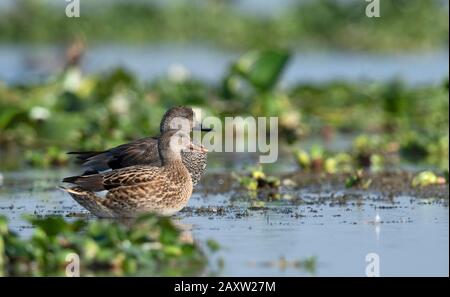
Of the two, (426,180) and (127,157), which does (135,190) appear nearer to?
(127,157)

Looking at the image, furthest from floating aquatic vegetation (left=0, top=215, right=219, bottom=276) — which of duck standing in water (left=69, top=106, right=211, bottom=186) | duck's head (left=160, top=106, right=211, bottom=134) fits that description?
duck's head (left=160, top=106, right=211, bottom=134)

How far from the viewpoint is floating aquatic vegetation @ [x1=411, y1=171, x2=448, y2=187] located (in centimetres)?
1044

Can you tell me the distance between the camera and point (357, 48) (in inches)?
1233

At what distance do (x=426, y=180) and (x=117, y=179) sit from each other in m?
3.32

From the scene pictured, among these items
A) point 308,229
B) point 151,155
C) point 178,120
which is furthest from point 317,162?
point 308,229

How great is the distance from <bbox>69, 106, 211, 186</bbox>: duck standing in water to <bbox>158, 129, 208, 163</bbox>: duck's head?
422 millimetres

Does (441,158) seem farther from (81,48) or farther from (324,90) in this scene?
(81,48)

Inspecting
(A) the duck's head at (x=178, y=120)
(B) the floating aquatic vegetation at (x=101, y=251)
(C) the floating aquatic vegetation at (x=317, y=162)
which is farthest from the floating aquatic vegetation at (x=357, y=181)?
(B) the floating aquatic vegetation at (x=101, y=251)

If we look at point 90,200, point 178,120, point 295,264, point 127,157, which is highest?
point 178,120

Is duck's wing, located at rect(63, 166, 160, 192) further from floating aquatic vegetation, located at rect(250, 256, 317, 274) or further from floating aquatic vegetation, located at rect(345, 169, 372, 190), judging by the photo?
floating aquatic vegetation, located at rect(345, 169, 372, 190)

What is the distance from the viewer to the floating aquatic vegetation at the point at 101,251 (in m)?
6.57

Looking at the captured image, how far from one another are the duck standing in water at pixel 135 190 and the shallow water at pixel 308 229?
0.81 feet

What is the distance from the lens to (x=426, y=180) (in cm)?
1044
